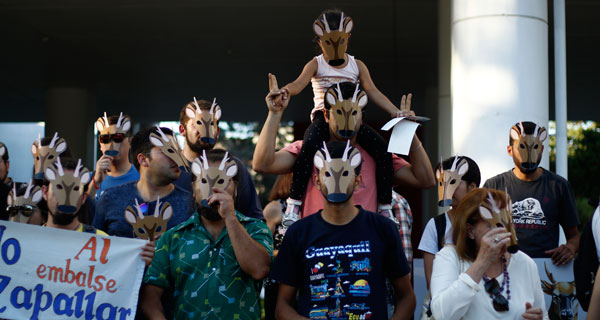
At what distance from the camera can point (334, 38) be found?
16.7 feet

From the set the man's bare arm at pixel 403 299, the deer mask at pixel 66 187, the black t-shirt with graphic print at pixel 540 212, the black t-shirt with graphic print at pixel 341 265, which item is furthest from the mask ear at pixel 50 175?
the black t-shirt with graphic print at pixel 540 212

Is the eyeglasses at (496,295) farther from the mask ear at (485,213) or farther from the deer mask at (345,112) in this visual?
the deer mask at (345,112)

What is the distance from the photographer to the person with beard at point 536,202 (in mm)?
5293

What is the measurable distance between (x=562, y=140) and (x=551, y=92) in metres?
9.65

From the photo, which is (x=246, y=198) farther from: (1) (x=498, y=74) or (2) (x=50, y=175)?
(1) (x=498, y=74)

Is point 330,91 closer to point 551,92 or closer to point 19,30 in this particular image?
point 19,30

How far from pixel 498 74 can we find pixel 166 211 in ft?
12.0

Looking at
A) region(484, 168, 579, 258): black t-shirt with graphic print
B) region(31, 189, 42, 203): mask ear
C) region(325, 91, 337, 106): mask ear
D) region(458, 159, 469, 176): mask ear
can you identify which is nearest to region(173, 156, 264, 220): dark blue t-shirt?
region(325, 91, 337, 106): mask ear

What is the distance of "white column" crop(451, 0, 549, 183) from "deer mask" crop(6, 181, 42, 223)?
151 inches

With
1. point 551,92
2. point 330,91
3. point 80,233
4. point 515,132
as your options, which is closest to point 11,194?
point 80,233

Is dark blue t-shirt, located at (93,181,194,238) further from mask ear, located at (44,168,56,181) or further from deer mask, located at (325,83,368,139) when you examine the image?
deer mask, located at (325,83,368,139)

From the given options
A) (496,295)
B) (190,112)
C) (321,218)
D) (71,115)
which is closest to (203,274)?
(321,218)

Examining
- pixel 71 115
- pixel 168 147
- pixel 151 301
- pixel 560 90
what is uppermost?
pixel 71 115

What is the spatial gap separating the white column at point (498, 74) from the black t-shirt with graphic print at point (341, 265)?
3.04 m
